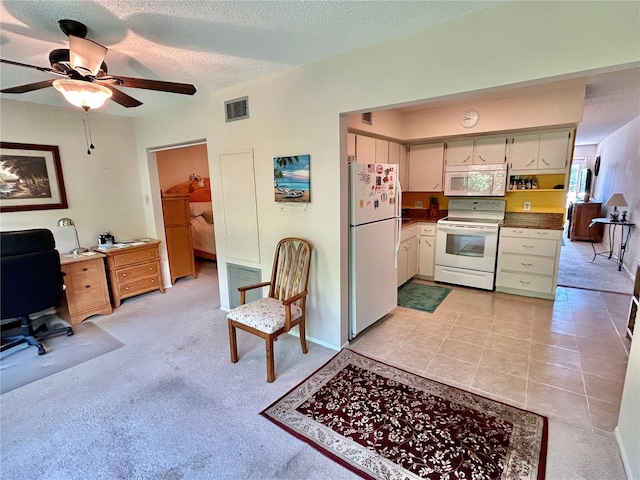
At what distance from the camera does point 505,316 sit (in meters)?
3.45

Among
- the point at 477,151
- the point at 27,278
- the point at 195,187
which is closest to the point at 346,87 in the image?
the point at 477,151

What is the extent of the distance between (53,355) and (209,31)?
3.14m

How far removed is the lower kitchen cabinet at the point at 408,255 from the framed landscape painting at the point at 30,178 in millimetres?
4387

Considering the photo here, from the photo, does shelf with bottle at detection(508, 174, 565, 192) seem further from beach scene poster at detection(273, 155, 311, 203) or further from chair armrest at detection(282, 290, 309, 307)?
chair armrest at detection(282, 290, 309, 307)

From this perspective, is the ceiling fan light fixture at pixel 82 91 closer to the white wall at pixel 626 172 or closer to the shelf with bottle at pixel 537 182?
the shelf with bottle at pixel 537 182

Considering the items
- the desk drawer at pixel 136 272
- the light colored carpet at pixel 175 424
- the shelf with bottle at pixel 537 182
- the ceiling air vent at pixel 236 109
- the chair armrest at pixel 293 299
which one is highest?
the ceiling air vent at pixel 236 109

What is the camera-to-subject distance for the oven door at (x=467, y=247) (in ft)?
13.5

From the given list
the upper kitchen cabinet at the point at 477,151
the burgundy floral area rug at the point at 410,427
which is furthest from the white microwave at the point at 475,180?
the burgundy floral area rug at the point at 410,427

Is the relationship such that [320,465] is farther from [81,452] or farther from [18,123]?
[18,123]

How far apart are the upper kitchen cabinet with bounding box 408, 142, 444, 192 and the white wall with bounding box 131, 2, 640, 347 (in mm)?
2651

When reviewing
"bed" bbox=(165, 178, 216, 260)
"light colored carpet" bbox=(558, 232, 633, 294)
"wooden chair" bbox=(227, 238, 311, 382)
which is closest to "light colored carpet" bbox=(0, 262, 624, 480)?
"wooden chair" bbox=(227, 238, 311, 382)

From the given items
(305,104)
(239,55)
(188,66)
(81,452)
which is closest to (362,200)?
(305,104)

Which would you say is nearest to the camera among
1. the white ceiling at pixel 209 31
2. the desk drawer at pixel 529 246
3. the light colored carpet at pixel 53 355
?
the white ceiling at pixel 209 31

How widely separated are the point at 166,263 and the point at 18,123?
2323mm
